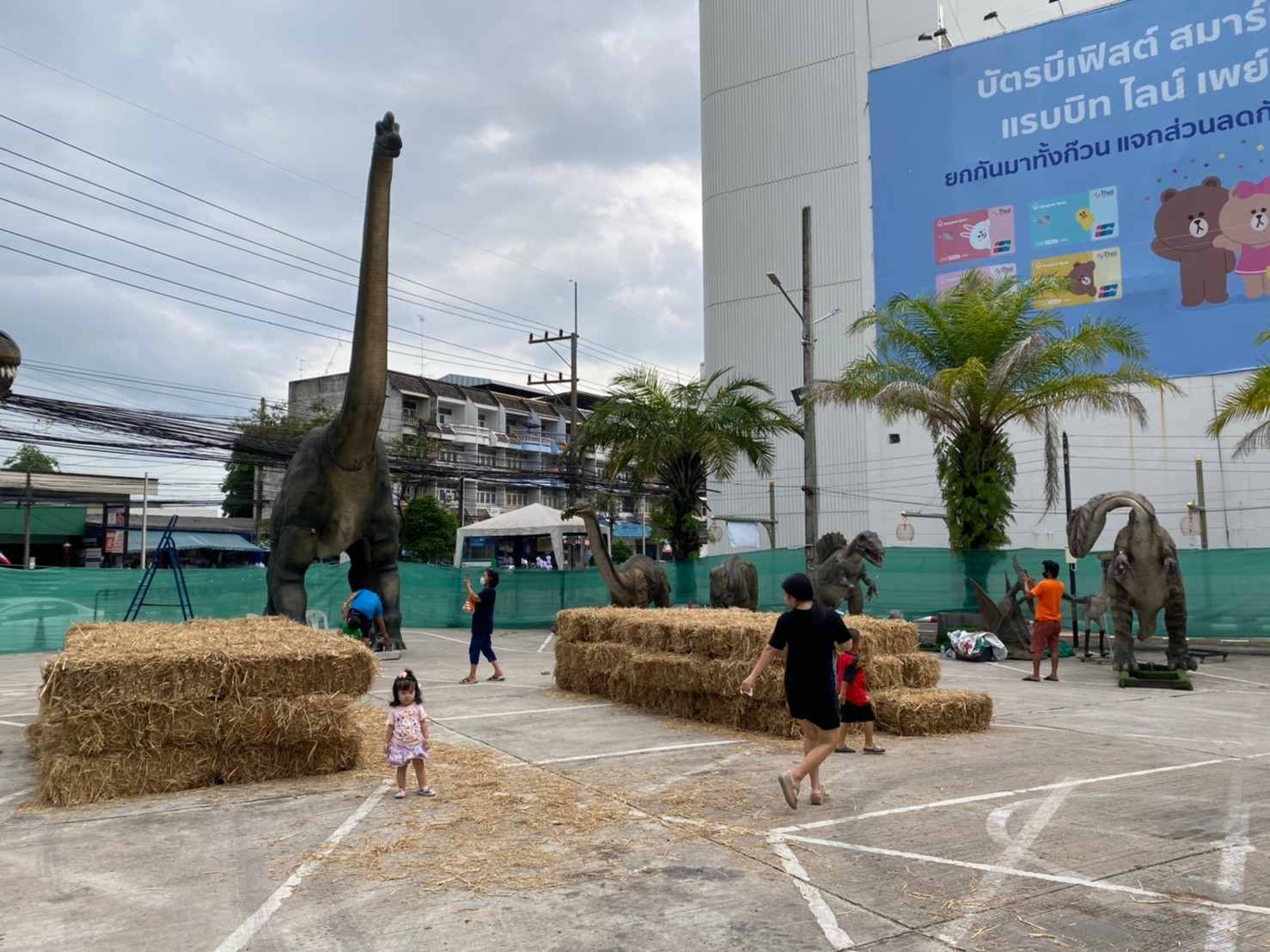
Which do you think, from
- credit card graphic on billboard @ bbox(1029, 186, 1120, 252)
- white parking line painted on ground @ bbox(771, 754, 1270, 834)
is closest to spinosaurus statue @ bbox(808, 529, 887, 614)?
white parking line painted on ground @ bbox(771, 754, 1270, 834)

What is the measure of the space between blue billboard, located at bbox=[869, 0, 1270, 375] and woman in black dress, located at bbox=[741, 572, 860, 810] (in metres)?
28.9

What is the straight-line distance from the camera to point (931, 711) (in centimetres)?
866

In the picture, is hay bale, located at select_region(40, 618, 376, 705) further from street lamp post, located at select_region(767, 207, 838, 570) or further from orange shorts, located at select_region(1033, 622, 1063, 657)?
street lamp post, located at select_region(767, 207, 838, 570)

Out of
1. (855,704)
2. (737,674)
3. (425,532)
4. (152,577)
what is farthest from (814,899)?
(425,532)

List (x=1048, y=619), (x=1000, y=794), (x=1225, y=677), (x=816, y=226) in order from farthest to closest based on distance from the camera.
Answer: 1. (x=816, y=226)
2. (x=1225, y=677)
3. (x=1048, y=619)
4. (x=1000, y=794)

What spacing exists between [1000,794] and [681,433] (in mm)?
16923

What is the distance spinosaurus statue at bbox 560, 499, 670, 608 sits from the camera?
16761mm

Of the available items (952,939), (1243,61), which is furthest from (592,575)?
(1243,61)

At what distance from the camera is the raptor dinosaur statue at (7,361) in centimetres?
820

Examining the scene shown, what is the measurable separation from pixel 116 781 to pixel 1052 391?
658 inches

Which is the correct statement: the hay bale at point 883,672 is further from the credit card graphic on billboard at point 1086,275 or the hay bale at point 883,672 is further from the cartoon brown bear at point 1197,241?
the cartoon brown bear at point 1197,241

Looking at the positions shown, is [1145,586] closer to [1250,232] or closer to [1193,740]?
[1193,740]

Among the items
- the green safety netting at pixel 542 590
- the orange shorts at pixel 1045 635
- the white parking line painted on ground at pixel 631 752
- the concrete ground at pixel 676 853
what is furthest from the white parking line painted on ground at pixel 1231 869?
the green safety netting at pixel 542 590

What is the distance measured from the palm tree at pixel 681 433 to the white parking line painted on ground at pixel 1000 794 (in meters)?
15.7
